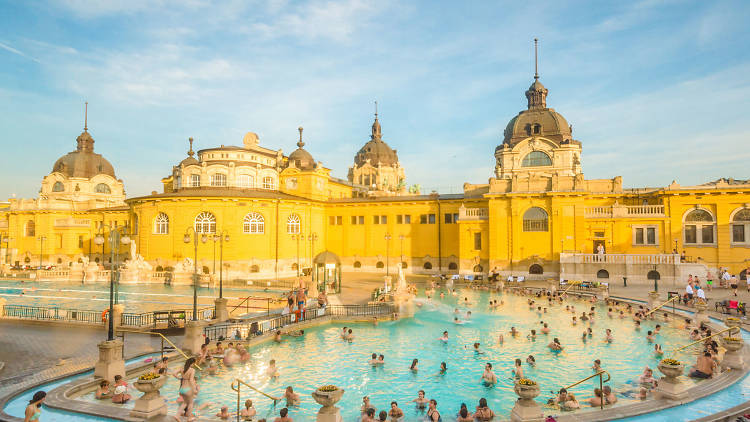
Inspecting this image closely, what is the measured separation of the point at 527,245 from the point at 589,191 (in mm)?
8220

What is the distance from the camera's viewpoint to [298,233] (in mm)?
49312

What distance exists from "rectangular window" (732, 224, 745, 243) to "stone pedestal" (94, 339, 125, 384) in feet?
152

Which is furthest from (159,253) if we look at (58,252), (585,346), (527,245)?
(585,346)

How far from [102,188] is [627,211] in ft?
254

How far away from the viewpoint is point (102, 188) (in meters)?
74.2

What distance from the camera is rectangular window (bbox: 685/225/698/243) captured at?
39.2 m

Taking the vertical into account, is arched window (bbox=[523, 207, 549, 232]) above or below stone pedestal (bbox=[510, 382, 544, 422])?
above

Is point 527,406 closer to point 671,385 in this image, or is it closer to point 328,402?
point 671,385

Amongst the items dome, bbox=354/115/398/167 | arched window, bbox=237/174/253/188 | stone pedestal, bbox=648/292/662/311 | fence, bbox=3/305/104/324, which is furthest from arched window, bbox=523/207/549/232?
dome, bbox=354/115/398/167

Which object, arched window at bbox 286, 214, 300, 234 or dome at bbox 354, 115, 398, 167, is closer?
arched window at bbox 286, 214, 300, 234

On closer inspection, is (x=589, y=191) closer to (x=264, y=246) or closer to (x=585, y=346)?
(x=585, y=346)

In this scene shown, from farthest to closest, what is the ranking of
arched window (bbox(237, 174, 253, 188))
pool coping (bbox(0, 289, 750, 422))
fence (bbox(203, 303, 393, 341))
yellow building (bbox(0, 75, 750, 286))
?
1. arched window (bbox(237, 174, 253, 188))
2. yellow building (bbox(0, 75, 750, 286))
3. fence (bbox(203, 303, 393, 341))
4. pool coping (bbox(0, 289, 750, 422))

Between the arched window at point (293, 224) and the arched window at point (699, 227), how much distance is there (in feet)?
124

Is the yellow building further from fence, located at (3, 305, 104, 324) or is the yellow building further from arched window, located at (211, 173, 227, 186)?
fence, located at (3, 305, 104, 324)
